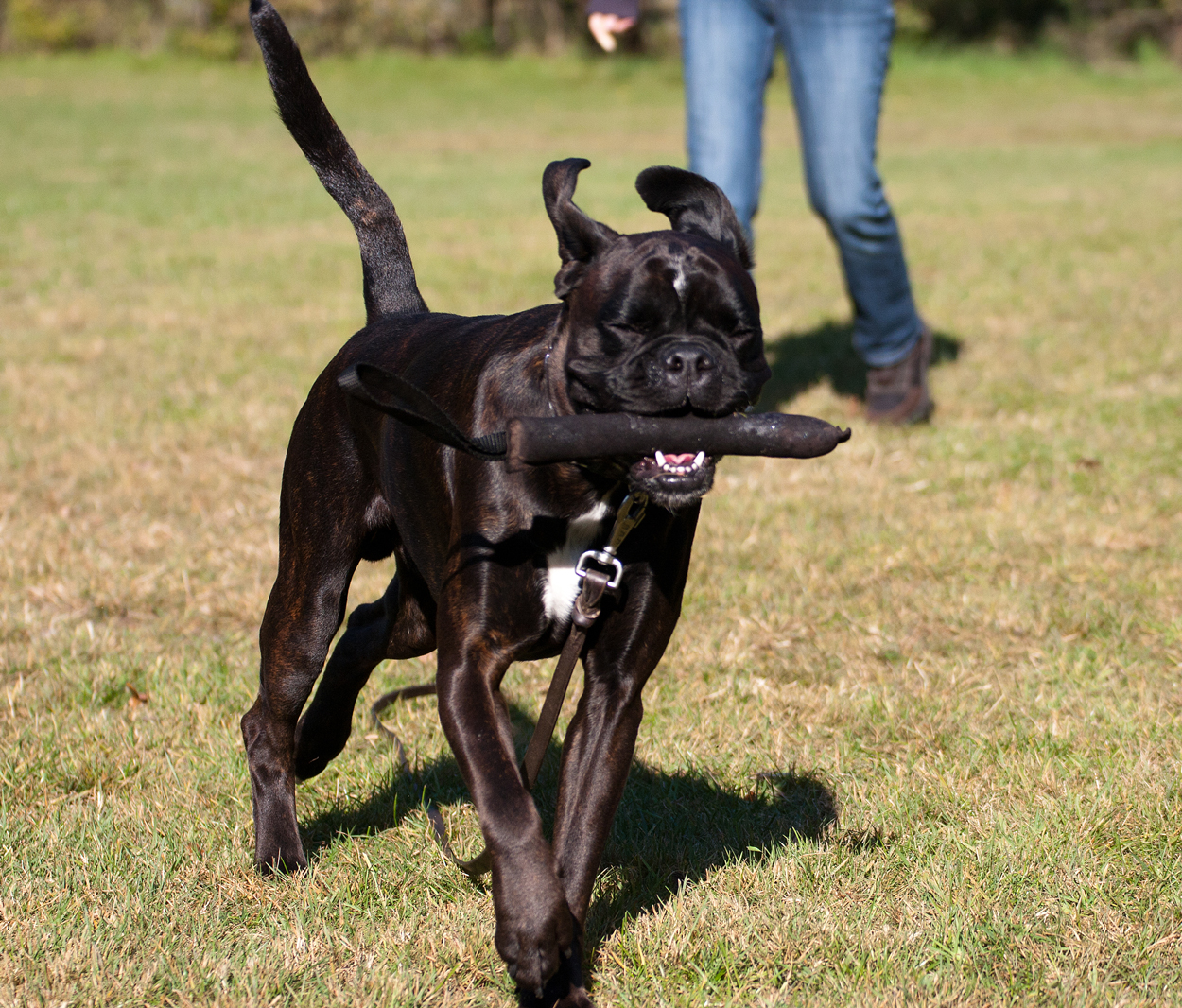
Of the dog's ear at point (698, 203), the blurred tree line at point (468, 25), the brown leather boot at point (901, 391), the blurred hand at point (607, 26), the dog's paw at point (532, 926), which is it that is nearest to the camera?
the dog's paw at point (532, 926)

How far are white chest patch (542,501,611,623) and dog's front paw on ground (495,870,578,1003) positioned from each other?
52 cm

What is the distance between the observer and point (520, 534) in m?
2.71

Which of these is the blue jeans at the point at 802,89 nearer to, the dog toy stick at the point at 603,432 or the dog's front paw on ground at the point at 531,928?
the dog toy stick at the point at 603,432

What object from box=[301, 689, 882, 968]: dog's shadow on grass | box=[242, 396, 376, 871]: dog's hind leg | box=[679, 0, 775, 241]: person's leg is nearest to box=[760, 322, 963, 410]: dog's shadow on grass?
box=[679, 0, 775, 241]: person's leg

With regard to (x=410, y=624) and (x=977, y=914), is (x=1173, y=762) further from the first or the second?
(x=410, y=624)

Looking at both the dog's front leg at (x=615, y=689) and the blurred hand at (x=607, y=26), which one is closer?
the dog's front leg at (x=615, y=689)

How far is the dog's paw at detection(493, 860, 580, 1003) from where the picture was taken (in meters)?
2.39

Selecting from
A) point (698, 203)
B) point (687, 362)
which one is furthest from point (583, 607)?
point (698, 203)

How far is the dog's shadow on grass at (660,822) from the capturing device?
3.14m

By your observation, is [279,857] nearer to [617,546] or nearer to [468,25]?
[617,546]

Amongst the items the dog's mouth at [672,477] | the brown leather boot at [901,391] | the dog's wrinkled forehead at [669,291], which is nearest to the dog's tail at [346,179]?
the dog's wrinkled forehead at [669,291]

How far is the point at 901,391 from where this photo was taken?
7.06 m

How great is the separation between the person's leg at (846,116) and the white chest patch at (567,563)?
4.08 meters

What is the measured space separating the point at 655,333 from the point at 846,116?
13.2ft
